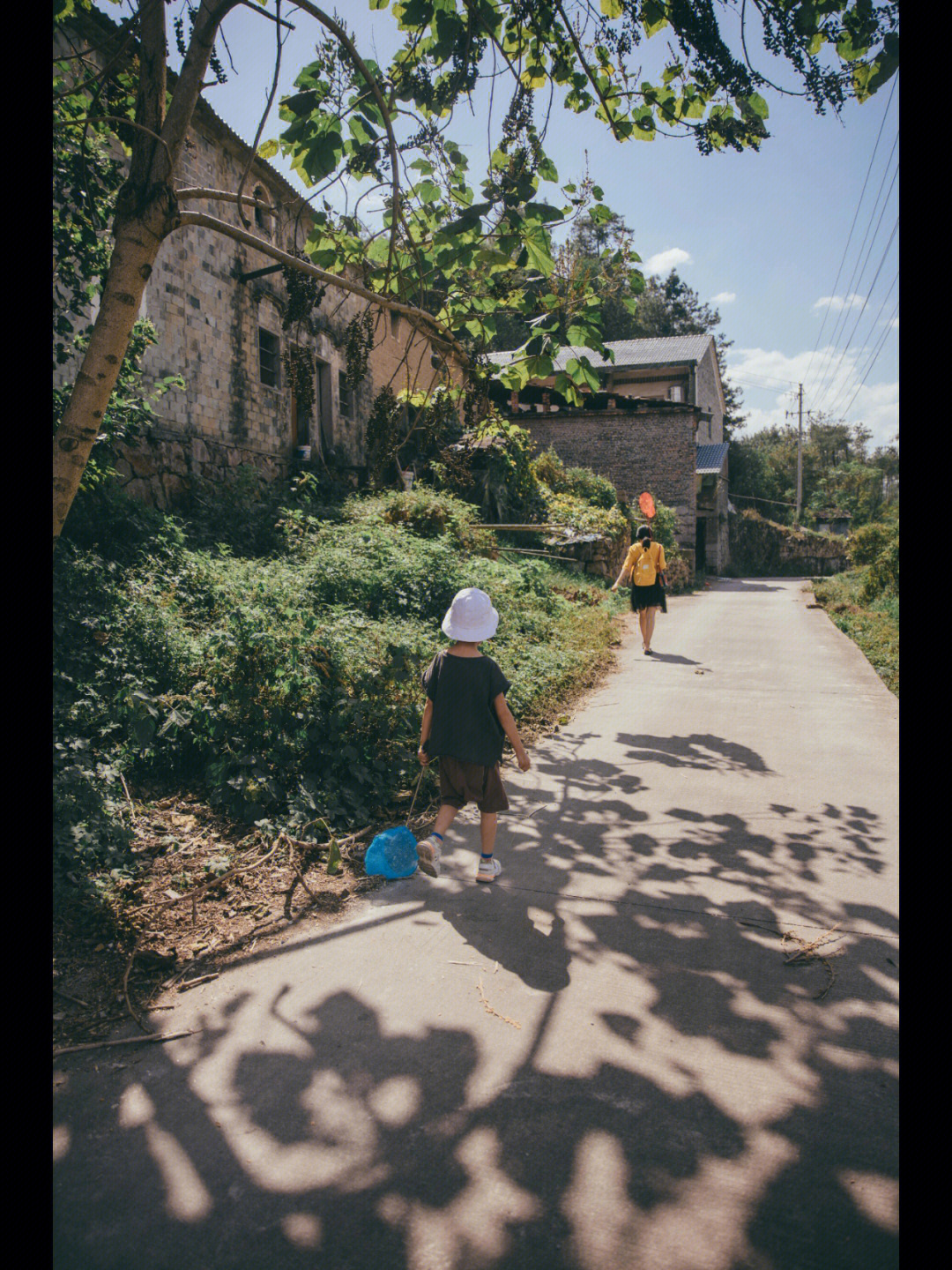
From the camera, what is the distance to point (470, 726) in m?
4.25

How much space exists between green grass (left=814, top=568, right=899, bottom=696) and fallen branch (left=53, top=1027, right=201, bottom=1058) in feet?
22.5

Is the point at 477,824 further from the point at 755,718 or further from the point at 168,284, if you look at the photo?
the point at 168,284

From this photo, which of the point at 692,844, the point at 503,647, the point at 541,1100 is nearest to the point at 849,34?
the point at 692,844

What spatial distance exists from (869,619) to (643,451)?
44.8 ft

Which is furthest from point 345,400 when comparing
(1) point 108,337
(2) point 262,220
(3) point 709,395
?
(3) point 709,395

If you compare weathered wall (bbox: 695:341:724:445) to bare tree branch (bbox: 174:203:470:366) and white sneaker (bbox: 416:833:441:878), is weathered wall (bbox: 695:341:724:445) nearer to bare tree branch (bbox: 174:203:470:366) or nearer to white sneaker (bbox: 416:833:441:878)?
bare tree branch (bbox: 174:203:470:366)

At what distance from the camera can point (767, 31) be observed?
3.62 meters

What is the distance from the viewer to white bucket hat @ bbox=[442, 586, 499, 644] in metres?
4.20

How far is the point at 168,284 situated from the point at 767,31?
10.5 m

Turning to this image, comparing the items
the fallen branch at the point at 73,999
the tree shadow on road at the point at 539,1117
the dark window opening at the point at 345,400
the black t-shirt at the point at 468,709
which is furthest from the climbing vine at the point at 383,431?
the dark window opening at the point at 345,400

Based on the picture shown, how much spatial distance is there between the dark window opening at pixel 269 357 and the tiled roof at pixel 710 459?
1952 cm

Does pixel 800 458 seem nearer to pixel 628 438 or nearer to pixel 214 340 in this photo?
pixel 628 438

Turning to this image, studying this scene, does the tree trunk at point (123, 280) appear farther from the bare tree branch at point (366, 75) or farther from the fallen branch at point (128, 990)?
the fallen branch at point (128, 990)

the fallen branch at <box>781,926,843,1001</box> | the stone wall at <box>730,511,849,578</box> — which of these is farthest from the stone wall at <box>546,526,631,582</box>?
the stone wall at <box>730,511,849,578</box>
